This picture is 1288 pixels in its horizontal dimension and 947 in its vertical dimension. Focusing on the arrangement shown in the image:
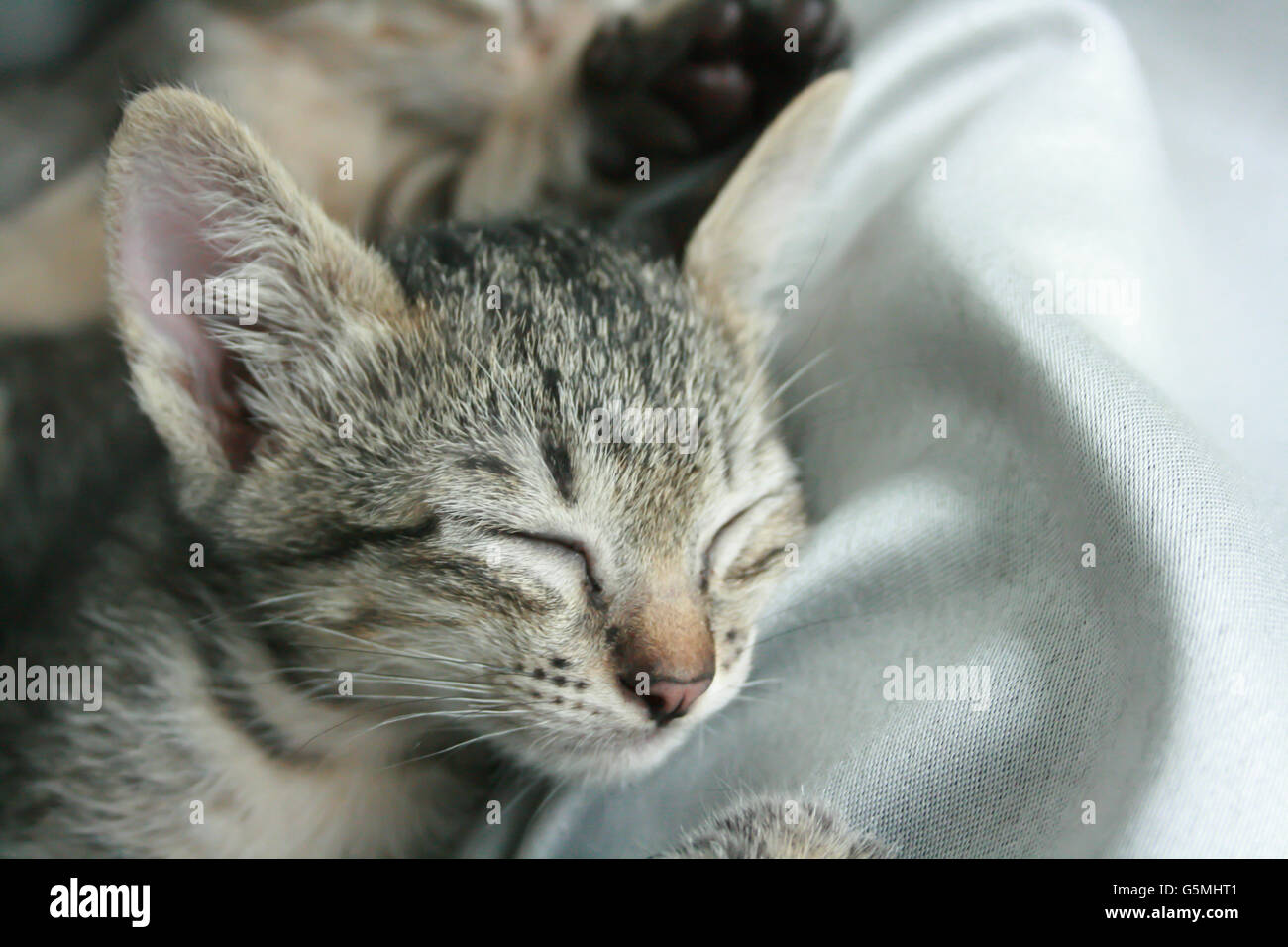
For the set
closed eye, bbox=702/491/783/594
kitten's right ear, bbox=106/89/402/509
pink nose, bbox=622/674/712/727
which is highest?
kitten's right ear, bbox=106/89/402/509

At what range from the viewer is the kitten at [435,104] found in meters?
1.12

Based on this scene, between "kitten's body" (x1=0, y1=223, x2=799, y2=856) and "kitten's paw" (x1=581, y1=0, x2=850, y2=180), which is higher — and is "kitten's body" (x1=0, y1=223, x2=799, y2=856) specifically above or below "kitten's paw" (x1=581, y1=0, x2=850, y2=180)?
below

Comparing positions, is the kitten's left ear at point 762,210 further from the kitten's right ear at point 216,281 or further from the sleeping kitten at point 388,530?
the kitten's right ear at point 216,281

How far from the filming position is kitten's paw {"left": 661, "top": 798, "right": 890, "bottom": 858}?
0.64 metres

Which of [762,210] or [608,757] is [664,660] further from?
[762,210]

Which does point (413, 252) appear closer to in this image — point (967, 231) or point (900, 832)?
point (967, 231)

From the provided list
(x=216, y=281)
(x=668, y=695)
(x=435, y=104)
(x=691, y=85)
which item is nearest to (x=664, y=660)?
(x=668, y=695)

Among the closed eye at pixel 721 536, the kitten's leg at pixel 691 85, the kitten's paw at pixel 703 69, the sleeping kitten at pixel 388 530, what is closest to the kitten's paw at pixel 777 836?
the sleeping kitten at pixel 388 530

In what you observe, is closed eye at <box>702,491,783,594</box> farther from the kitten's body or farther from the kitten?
the kitten

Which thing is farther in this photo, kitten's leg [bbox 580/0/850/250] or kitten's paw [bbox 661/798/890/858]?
kitten's leg [bbox 580/0/850/250]

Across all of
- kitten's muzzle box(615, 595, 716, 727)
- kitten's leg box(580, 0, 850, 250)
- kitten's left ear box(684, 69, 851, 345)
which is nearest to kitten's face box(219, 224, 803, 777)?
kitten's muzzle box(615, 595, 716, 727)

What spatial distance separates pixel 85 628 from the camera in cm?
86

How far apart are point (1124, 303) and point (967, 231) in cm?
14
